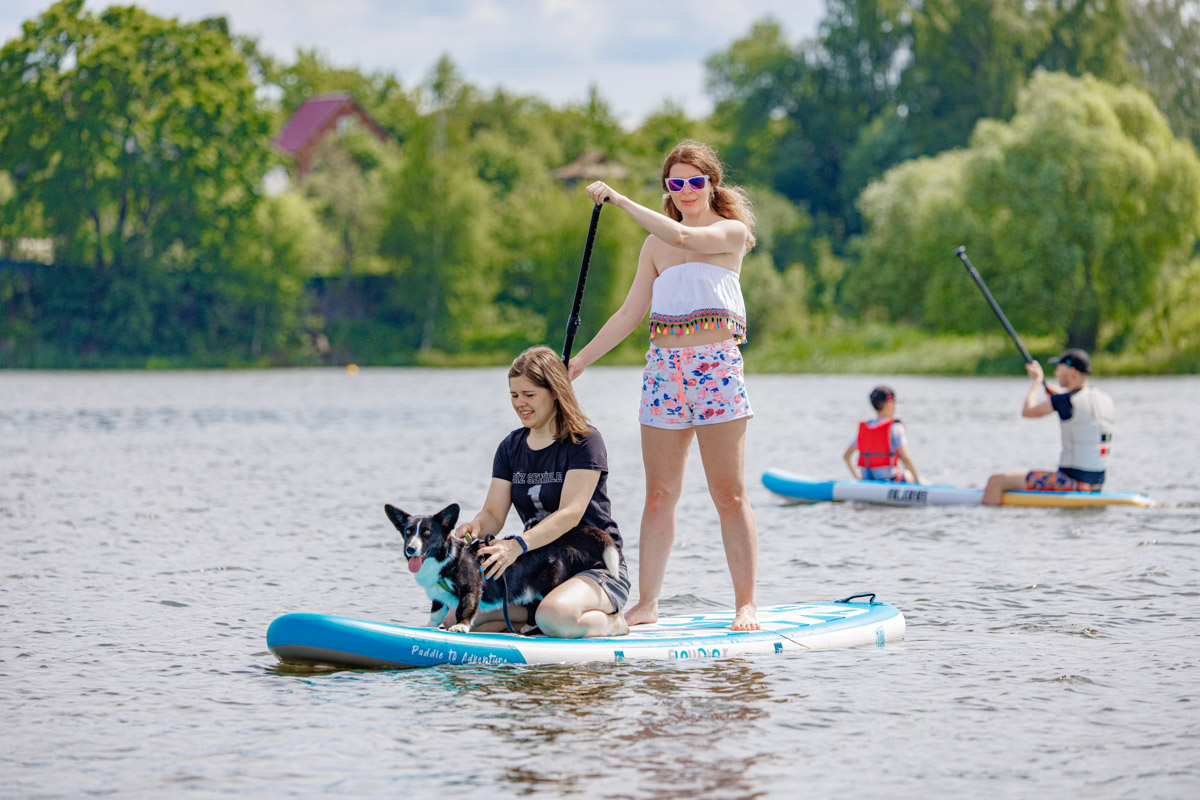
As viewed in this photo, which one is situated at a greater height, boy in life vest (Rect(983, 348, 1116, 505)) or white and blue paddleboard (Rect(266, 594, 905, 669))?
boy in life vest (Rect(983, 348, 1116, 505))

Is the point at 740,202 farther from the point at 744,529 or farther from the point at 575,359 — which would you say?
the point at 744,529

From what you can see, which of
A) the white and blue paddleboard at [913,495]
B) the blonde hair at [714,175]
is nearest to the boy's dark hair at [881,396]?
the white and blue paddleboard at [913,495]

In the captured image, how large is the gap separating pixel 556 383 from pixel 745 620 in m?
1.39

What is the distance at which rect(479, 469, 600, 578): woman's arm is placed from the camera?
5230 millimetres

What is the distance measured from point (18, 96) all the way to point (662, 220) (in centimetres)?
4725

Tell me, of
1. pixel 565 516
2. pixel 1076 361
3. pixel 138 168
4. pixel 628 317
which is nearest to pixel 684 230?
pixel 628 317

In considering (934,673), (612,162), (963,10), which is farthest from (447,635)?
(612,162)

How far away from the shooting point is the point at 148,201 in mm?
48688

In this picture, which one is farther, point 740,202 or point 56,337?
point 56,337

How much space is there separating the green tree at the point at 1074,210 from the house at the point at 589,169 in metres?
29.3

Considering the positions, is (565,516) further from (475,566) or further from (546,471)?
(475,566)

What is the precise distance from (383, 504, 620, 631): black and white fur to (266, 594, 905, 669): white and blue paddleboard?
0.46ft

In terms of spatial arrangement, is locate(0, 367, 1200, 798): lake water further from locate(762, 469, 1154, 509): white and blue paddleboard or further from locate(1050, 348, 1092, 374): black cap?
locate(1050, 348, 1092, 374): black cap

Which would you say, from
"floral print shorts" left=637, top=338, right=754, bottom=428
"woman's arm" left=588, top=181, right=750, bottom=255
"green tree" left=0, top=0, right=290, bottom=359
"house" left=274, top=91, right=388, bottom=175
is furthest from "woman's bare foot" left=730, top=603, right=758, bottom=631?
"house" left=274, top=91, right=388, bottom=175
